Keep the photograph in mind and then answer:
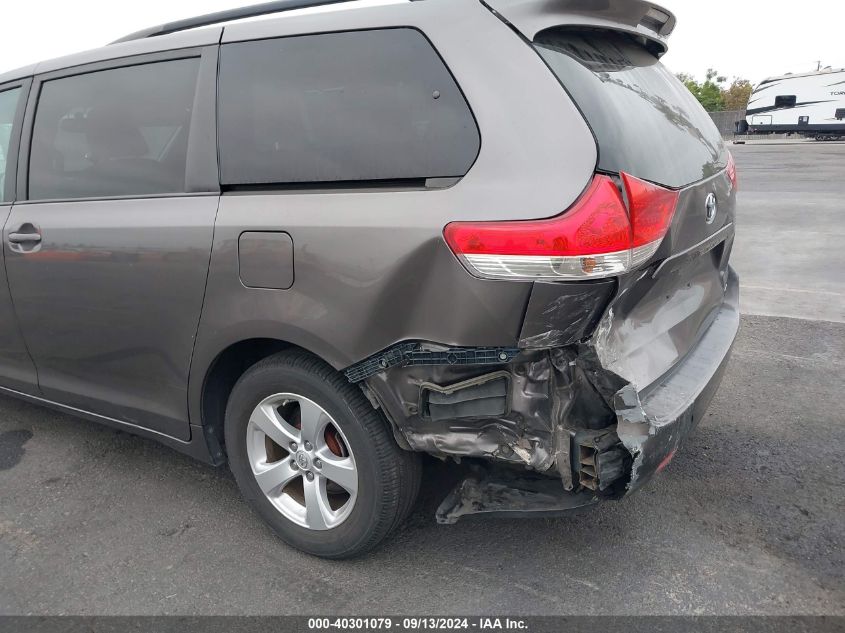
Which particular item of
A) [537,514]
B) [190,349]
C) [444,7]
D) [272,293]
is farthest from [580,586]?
[444,7]

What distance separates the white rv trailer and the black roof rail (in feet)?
115

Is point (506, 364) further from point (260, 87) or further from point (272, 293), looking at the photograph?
point (260, 87)

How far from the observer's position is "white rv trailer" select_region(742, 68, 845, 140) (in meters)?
31.3

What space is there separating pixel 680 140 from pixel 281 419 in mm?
1774

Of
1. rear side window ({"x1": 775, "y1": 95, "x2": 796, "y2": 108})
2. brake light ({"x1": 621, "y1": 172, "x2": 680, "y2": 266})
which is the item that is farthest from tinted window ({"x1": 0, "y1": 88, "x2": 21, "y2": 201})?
rear side window ({"x1": 775, "y1": 95, "x2": 796, "y2": 108})

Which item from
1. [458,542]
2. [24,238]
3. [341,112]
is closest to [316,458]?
[458,542]

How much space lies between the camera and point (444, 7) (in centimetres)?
219

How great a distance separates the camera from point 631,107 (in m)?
2.27

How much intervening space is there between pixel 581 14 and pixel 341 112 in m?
0.84

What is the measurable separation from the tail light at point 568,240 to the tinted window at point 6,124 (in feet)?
8.18

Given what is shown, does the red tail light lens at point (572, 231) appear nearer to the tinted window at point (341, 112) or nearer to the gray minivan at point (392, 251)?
the gray minivan at point (392, 251)

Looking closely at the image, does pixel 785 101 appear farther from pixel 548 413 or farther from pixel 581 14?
pixel 548 413

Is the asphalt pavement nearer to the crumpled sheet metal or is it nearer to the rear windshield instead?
the crumpled sheet metal

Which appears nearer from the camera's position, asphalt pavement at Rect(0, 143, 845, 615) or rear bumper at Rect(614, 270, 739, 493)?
rear bumper at Rect(614, 270, 739, 493)
